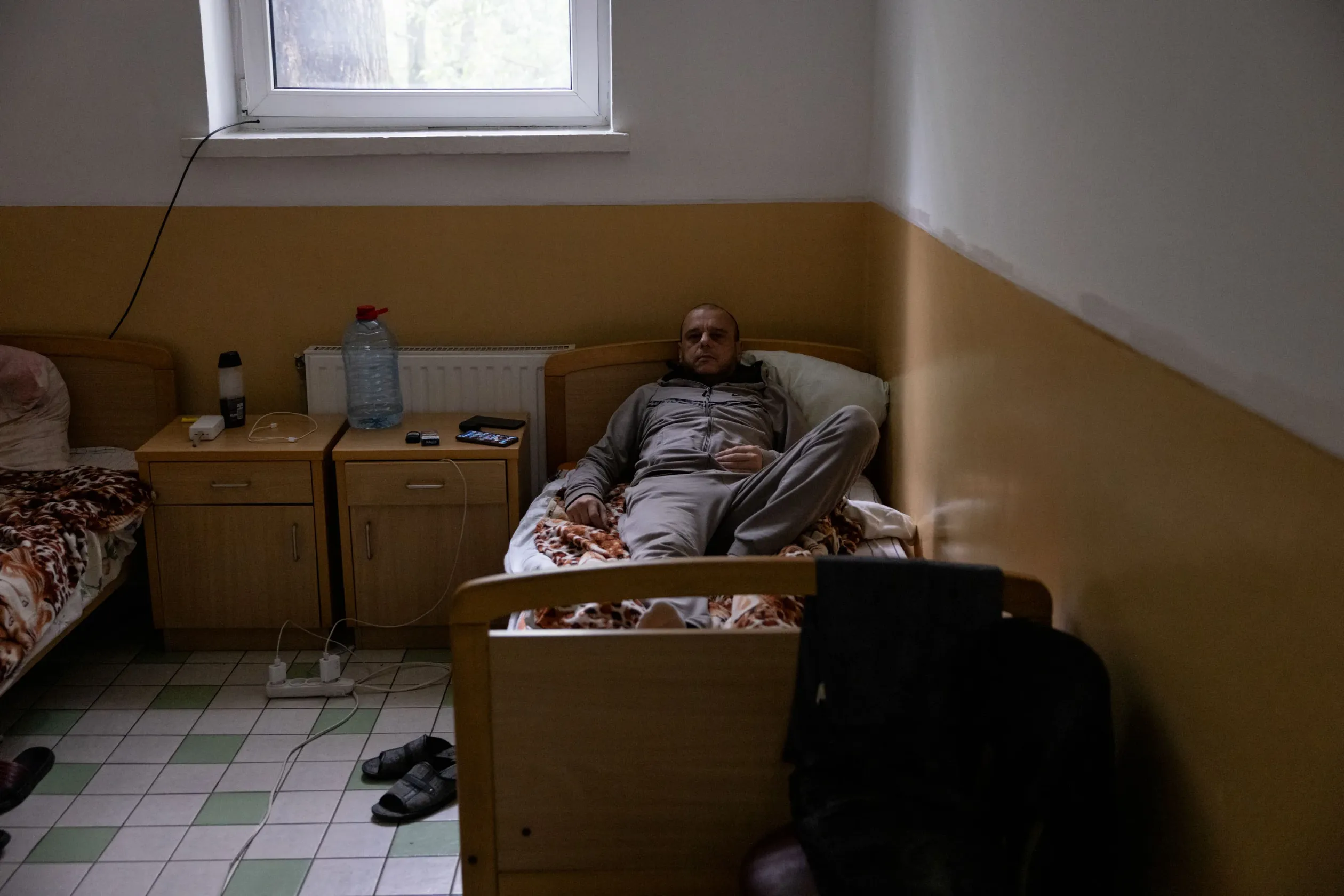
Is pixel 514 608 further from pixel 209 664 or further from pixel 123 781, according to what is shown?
pixel 209 664

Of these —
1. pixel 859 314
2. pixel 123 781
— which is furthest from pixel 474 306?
pixel 123 781

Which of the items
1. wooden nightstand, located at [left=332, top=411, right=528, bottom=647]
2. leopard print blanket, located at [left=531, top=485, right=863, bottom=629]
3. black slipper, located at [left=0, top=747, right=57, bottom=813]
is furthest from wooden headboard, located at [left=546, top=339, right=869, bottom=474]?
black slipper, located at [left=0, top=747, right=57, bottom=813]

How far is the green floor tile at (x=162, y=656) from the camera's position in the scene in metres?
3.12

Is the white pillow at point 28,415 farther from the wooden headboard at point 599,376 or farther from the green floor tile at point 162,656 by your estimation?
the wooden headboard at point 599,376

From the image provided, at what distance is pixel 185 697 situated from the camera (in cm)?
291

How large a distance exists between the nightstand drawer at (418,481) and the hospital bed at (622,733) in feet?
4.59

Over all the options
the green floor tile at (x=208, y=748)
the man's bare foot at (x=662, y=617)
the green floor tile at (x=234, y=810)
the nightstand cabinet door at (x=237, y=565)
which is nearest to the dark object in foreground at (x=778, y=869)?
the man's bare foot at (x=662, y=617)

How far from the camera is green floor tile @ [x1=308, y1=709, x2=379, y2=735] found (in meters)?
2.74

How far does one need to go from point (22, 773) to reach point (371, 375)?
133 cm

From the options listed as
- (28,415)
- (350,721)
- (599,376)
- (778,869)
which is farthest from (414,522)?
(778,869)

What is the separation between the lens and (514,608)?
1.62 m

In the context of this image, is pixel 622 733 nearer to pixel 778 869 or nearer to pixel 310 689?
pixel 778 869

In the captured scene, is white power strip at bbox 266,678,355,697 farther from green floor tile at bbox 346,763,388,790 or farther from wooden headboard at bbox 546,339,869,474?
wooden headboard at bbox 546,339,869,474

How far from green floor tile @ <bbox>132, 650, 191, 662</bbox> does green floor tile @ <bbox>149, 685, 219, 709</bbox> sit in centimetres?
17
